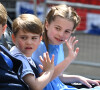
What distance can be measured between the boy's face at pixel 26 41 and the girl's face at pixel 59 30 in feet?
1.22

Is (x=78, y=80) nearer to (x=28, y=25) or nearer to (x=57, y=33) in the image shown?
(x=57, y=33)

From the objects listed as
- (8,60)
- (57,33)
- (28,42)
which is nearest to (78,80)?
(57,33)

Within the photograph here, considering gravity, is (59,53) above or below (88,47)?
above

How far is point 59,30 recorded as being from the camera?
2570 mm

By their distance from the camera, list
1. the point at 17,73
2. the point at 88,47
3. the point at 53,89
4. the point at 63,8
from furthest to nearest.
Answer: the point at 88,47 → the point at 63,8 → the point at 53,89 → the point at 17,73

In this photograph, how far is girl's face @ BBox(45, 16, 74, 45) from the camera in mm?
2561

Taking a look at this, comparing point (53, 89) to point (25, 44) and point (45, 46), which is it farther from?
point (25, 44)

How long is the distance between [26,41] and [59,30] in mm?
484

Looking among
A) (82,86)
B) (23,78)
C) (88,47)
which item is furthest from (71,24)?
(88,47)

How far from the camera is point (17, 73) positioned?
6.28ft

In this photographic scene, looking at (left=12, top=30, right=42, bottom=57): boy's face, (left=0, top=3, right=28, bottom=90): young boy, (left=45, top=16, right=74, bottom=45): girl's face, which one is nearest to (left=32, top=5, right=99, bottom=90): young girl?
(left=45, top=16, right=74, bottom=45): girl's face

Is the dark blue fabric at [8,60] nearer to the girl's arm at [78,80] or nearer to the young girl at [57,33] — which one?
the young girl at [57,33]

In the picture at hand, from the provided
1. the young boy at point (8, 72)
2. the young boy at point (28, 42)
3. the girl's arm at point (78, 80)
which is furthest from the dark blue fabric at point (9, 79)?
the girl's arm at point (78, 80)

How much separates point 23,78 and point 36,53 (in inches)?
23.2
